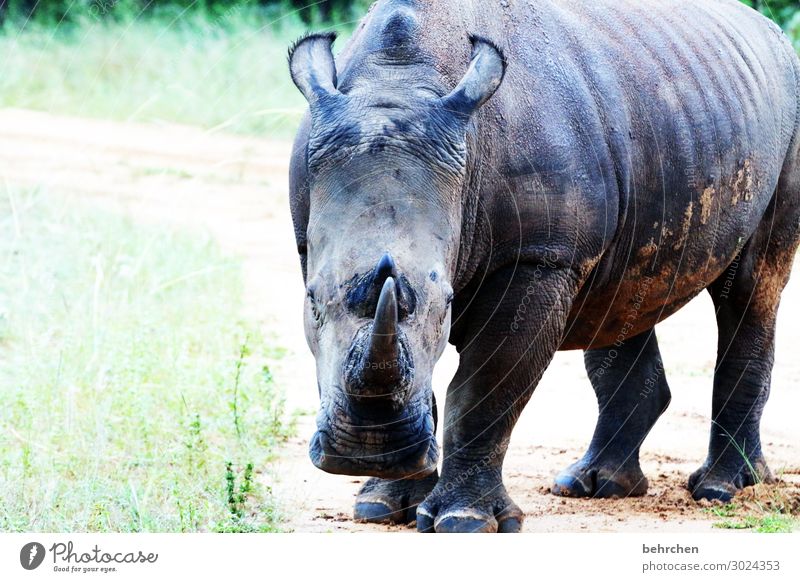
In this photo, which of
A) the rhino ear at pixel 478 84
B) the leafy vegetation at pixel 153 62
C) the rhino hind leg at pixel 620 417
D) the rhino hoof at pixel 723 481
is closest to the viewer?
the rhino ear at pixel 478 84

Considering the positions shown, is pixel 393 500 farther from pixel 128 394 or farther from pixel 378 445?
pixel 128 394

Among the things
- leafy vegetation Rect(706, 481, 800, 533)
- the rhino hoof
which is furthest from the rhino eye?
the rhino hoof

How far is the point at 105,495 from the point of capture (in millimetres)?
6254

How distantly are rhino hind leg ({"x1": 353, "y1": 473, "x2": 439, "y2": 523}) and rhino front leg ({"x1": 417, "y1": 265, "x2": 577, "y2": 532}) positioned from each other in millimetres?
418

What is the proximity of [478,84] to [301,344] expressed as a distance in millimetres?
6051

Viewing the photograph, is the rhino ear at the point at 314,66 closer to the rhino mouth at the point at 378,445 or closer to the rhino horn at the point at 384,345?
the rhino horn at the point at 384,345

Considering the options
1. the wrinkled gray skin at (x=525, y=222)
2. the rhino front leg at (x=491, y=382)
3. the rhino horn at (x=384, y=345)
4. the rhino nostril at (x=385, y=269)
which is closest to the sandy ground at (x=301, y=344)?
the wrinkled gray skin at (x=525, y=222)

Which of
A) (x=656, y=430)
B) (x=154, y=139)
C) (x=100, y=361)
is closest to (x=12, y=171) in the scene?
(x=154, y=139)

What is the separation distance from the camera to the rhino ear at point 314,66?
5020mm

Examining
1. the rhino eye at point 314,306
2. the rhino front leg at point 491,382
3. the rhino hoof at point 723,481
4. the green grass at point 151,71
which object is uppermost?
the rhino eye at point 314,306

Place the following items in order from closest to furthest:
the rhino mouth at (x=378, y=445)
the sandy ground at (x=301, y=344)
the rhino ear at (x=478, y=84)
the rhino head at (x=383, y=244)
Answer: the rhino head at (x=383, y=244)
the rhino mouth at (x=378, y=445)
the rhino ear at (x=478, y=84)
the sandy ground at (x=301, y=344)

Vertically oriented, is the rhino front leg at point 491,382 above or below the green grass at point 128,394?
above

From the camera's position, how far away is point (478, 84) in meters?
4.98

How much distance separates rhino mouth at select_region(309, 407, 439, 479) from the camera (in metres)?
4.60
